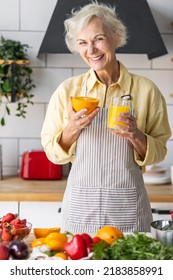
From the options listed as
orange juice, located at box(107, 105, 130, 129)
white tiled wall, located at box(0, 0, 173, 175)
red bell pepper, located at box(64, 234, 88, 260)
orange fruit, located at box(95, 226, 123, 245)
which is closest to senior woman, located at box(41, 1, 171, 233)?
orange juice, located at box(107, 105, 130, 129)

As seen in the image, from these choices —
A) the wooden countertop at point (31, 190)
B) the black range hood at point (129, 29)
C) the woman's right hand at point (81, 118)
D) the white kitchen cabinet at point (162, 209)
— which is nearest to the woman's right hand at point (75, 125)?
the woman's right hand at point (81, 118)

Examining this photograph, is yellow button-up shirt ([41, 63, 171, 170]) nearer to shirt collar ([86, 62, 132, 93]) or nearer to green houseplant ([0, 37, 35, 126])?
shirt collar ([86, 62, 132, 93])

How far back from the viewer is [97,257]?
1.43 m

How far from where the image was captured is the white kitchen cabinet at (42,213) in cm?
297

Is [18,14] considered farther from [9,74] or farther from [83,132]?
[83,132]

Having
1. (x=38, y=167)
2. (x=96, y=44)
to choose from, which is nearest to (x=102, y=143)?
(x=96, y=44)

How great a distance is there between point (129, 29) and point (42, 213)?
110 centimetres

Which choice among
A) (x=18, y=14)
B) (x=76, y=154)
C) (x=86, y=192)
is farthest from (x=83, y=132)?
(x=18, y=14)

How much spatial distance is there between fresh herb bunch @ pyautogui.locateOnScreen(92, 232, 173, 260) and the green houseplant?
190cm

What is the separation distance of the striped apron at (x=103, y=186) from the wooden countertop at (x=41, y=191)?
25.0 inches

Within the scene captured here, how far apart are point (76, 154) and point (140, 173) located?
0.88ft

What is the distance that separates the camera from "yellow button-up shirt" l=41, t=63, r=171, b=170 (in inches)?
89.5

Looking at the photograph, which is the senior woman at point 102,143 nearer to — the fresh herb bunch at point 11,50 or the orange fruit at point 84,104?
the orange fruit at point 84,104

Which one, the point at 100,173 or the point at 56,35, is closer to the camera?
the point at 100,173
